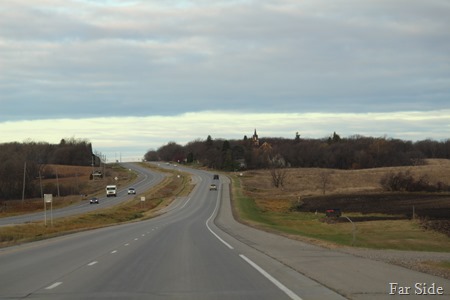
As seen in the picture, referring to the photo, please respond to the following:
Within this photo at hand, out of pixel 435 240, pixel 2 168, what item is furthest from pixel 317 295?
pixel 2 168

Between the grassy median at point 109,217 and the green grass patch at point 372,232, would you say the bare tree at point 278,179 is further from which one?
the green grass patch at point 372,232

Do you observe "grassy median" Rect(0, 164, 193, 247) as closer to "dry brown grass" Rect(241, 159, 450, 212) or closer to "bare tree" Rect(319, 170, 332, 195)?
"dry brown grass" Rect(241, 159, 450, 212)

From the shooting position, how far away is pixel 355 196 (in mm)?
100562

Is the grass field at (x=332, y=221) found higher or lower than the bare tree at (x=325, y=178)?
lower

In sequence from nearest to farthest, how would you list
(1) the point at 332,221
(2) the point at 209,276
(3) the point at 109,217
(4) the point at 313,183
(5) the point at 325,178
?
(2) the point at 209,276, (1) the point at 332,221, (3) the point at 109,217, (5) the point at 325,178, (4) the point at 313,183

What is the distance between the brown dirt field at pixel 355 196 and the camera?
67625 mm

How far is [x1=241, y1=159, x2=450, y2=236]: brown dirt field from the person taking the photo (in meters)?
67.6

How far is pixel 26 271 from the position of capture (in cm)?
1617

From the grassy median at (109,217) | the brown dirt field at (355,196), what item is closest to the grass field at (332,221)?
the brown dirt field at (355,196)

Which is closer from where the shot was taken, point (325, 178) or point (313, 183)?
point (325, 178)

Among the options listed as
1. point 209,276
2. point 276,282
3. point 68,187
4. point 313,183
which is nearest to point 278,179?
point 313,183

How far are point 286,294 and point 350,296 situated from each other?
125 centimetres

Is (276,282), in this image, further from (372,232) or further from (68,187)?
(68,187)

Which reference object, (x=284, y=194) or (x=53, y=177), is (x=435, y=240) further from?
(x=53, y=177)
